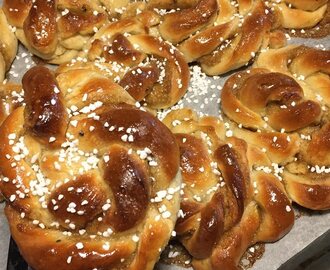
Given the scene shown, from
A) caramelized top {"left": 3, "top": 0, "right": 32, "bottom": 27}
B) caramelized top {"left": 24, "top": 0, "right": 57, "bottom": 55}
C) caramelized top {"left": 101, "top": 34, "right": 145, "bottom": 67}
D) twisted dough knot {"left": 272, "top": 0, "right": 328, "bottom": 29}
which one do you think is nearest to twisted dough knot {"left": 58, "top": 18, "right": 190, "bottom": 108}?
caramelized top {"left": 101, "top": 34, "right": 145, "bottom": 67}

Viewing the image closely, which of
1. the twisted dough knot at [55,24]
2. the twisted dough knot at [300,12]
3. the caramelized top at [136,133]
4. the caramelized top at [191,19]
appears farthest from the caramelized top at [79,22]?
the twisted dough knot at [300,12]

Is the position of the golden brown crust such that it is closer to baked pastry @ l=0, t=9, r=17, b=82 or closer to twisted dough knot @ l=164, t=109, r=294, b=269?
baked pastry @ l=0, t=9, r=17, b=82

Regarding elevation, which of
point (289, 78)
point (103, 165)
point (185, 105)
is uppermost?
point (103, 165)

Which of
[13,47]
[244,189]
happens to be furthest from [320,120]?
[13,47]

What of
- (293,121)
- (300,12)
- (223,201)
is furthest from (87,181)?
(300,12)

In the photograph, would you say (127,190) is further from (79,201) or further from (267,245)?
(267,245)

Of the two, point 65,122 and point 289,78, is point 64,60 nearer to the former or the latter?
point 65,122

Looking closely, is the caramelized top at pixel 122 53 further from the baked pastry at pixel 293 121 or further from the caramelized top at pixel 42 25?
the baked pastry at pixel 293 121
